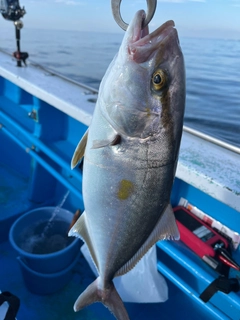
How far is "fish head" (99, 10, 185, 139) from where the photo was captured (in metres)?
1.01

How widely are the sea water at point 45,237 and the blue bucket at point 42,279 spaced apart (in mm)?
273

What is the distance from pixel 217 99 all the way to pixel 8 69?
311cm

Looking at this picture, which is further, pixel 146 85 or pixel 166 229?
pixel 166 229

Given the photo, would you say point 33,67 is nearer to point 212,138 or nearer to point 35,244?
point 35,244

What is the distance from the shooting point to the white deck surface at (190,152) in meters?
1.72

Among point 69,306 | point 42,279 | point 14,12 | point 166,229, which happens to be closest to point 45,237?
point 42,279

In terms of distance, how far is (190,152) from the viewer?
2.07 m

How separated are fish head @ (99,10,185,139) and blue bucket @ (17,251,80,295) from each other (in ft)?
6.03

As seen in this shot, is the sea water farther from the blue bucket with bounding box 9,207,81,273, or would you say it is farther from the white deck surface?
the white deck surface

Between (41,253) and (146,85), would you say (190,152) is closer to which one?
(146,85)

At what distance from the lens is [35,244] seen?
2.83 meters

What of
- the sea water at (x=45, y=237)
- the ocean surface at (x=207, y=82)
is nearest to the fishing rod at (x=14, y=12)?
the ocean surface at (x=207, y=82)

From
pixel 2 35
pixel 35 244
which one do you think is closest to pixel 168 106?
pixel 35 244

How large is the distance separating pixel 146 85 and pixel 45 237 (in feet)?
7.53
